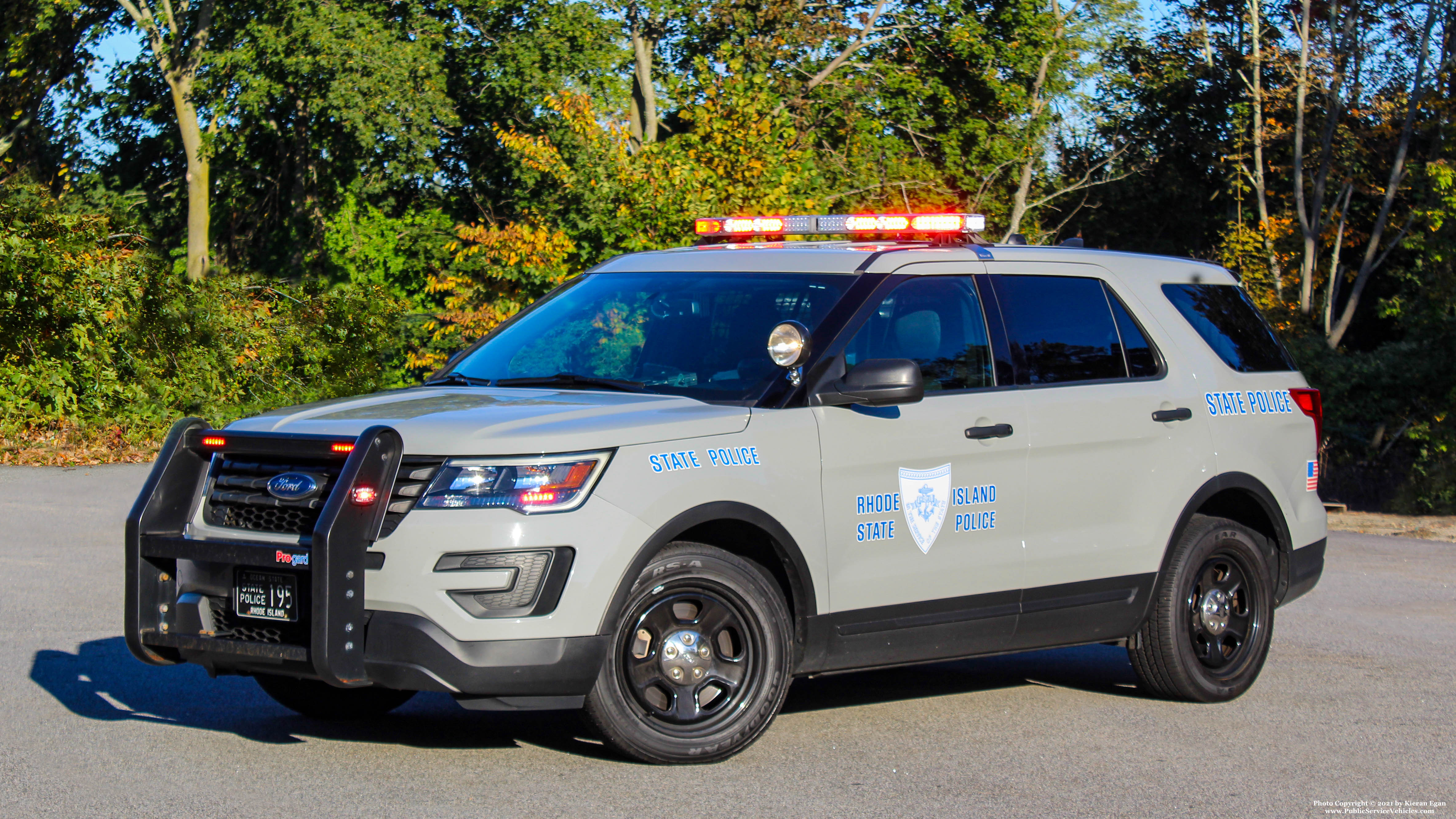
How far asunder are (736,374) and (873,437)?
55 cm

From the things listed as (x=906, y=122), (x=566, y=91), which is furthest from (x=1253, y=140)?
(x=566, y=91)

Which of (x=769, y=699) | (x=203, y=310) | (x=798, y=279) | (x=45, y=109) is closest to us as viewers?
(x=769, y=699)

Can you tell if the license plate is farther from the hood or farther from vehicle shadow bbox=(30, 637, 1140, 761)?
vehicle shadow bbox=(30, 637, 1140, 761)

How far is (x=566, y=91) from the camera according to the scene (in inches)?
1035

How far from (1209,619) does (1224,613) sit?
0.36 ft

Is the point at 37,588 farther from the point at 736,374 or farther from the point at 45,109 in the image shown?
the point at 45,109

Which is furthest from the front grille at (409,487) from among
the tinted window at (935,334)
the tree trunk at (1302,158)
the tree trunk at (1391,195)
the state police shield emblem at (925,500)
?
the tree trunk at (1302,158)

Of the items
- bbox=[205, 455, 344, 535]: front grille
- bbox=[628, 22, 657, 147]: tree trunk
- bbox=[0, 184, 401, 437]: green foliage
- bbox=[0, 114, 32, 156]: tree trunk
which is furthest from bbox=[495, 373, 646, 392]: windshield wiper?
bbox=[0, 114, 32, 156]: tree trunk

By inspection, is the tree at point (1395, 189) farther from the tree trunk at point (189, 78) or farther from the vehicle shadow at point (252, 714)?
the vehicle shadow at point (252, 714)

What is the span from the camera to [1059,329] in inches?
253

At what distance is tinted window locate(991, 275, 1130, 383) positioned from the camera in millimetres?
6250

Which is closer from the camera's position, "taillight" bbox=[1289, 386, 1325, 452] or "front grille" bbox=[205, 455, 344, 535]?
"front grille" bbox=[205, 455, 344, 535]

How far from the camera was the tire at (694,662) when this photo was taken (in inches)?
202

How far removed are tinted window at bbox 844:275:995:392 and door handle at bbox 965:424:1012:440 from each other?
0.61 ft
